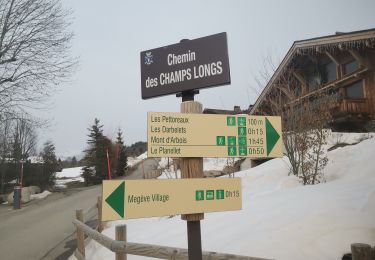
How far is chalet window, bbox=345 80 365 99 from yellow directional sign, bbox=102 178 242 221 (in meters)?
17.3

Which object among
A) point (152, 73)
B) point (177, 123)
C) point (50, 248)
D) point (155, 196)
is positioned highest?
point (152, 73)

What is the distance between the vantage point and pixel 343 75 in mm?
18844

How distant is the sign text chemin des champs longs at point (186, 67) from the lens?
2805 millimetres

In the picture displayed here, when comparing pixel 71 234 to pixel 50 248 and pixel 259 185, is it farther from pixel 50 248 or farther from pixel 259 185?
pixel 259 185

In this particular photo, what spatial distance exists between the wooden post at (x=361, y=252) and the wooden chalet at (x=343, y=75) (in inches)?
496

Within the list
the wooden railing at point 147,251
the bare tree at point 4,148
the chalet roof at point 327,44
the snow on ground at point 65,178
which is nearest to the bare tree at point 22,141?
the bare tree at point 4,148

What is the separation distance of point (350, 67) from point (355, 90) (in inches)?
56.5

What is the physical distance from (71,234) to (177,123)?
1044 centimetres

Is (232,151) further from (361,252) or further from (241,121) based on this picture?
(361,252)

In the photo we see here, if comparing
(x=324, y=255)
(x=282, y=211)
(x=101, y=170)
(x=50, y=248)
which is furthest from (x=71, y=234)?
(x=101, y=170)

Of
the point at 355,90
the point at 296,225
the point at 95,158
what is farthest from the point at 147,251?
the point at 95,158

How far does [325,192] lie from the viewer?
786cm

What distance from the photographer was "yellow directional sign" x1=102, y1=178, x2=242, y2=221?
2314 mm

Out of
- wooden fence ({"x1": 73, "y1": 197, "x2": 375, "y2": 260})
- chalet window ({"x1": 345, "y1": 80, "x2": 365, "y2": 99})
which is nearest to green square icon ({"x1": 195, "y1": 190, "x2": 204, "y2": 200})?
wooden fence ({"x1": 73, "y1": 197, "x2": 375, "y2": 260})
